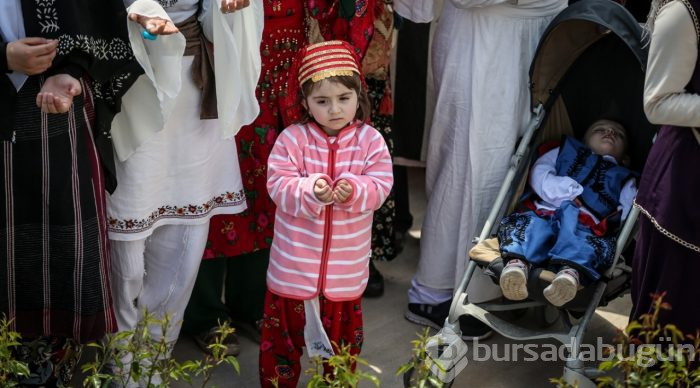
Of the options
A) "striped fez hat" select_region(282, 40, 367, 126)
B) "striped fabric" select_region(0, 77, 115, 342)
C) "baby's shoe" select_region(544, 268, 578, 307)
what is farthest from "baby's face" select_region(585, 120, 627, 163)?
"striped fabric" select_region(0, 77, 115, 342)

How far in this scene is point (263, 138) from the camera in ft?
12.8

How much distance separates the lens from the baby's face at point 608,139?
403 centimetres

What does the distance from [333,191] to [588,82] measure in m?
1.54

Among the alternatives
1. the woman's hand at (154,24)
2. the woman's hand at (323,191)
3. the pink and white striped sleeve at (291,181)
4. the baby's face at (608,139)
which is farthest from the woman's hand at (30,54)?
the baby's face at (608,139)

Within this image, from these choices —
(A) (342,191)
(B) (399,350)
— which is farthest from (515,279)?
(B) (399,350)

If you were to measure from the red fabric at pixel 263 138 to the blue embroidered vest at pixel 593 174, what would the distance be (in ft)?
4.14

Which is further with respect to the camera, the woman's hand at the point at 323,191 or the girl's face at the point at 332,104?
the girl's face at the point at 332,104

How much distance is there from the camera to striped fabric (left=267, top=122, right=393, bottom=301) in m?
3.32

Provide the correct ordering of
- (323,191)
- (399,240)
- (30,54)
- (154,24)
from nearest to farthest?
1. (30,54)
2. (154,24)
3. (323,191)
4. (399,240)

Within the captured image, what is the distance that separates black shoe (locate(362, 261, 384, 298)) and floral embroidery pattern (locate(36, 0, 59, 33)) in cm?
221

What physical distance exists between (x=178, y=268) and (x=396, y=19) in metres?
1.56

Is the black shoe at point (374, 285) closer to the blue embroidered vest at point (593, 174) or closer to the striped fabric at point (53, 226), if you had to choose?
the blue embroidered vest at point (593, 174)

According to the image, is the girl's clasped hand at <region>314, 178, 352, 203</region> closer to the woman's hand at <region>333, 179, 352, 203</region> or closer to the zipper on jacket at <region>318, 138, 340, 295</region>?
the woman's hand at <region>333, 179, 352, 203</region>

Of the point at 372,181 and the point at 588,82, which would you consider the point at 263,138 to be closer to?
the point at 372,181
